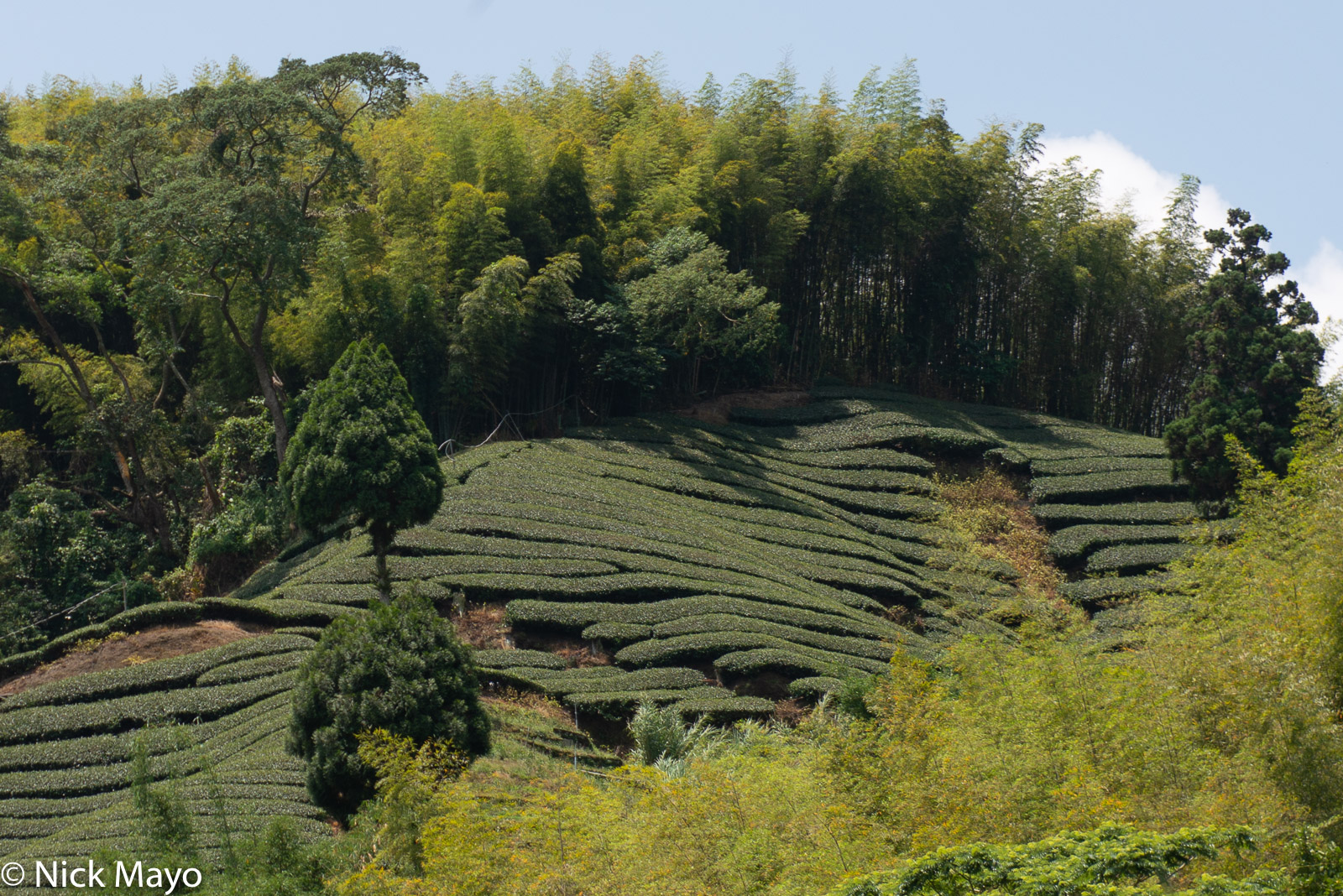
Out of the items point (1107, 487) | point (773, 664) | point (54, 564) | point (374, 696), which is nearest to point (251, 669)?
point (374, 696)

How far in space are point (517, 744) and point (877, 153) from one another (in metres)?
25.1

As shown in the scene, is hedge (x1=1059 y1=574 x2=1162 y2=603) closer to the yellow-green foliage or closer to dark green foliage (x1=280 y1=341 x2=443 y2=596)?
dark green foliage (x1=280 y1=341 x2=443 y2=596)

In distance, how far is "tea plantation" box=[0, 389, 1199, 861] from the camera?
16.2 meters

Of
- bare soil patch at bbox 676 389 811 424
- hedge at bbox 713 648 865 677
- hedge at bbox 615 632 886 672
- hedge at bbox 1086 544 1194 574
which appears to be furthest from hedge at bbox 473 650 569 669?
bare soil patch at bbox 676 389 811 424

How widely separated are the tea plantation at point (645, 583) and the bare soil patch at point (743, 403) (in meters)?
0.69

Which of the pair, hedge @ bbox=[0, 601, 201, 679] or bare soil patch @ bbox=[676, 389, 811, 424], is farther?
bare soil patch @ bbox=[676, 389, 811, 424]

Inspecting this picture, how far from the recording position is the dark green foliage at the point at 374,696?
12.8 m

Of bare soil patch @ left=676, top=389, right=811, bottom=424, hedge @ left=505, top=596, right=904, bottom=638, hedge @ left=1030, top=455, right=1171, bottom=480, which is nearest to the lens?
hedge @ left=505, top=596, right=904, bottom=638

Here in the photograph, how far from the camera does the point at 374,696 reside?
508 inches

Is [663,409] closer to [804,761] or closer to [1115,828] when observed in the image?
[804,761]

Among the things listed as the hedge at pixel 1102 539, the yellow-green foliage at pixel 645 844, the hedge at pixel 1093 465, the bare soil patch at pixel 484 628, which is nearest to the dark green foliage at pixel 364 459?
the bare soil patch at pixel 484 628

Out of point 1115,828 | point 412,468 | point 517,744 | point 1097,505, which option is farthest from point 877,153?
point 1115,828

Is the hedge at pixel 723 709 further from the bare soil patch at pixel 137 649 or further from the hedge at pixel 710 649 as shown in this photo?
the bare soil patch at pixel 137 649

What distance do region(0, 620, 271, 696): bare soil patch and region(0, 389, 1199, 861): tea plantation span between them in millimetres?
263
